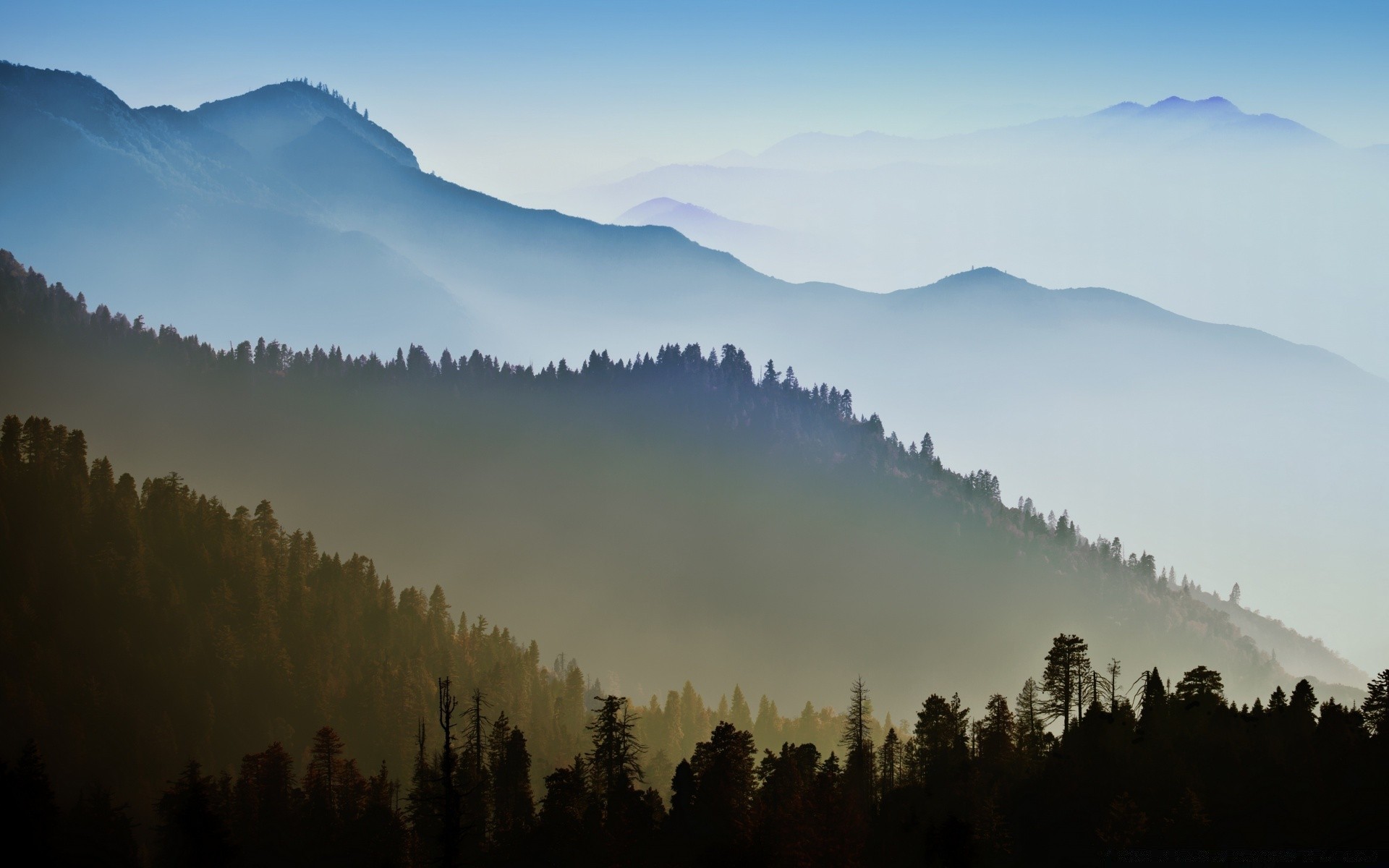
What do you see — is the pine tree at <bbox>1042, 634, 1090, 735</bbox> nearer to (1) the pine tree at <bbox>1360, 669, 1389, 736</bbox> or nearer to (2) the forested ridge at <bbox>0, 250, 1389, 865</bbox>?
(2) the forested ridge at <bbox>0, 250, 1389, 865</bbox>

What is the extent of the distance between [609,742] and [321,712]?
72219mm

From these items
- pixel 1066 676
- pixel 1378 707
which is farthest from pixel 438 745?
pixel 1378 707

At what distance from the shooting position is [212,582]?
15662 cm

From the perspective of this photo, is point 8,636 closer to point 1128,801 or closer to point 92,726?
point 92,726

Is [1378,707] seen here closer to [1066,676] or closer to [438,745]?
[1066,676]

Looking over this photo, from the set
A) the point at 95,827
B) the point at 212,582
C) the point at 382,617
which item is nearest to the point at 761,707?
the point at 382,617

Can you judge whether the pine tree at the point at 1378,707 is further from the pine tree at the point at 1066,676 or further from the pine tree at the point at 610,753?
the pine tree at the point at 610,753

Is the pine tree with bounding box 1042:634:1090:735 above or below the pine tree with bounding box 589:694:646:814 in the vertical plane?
above

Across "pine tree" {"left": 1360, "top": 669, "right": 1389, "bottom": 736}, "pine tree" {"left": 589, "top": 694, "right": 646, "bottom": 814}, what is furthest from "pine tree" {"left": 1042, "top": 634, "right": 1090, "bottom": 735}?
"pine tree" {"left": 589, "top": 694, "right": 646, "bottom": 814}

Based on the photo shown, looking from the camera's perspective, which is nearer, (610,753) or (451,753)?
(451,753)

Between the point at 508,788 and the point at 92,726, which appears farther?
the point at 92,726

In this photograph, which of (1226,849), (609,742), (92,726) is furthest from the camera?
(92,726)

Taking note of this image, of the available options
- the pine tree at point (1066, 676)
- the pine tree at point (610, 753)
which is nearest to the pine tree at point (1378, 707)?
the pine tree at point (1066, 676)

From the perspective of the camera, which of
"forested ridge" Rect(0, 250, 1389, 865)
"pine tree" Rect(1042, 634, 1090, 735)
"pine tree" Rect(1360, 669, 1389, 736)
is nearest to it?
"forested ridge" Rect(0, 250, 1389, 865)
